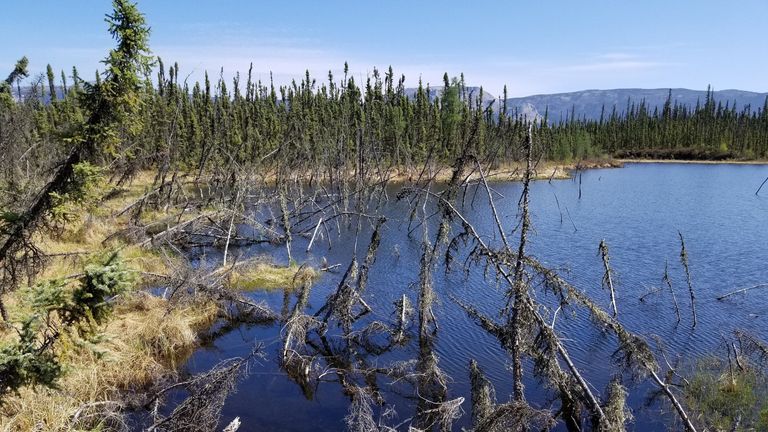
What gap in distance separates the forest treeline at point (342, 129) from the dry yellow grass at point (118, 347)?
40.0 feet

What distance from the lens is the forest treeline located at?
141ft

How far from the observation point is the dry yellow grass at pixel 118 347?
10.3 m

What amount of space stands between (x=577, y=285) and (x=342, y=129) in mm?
33246

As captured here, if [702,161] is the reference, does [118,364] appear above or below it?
above

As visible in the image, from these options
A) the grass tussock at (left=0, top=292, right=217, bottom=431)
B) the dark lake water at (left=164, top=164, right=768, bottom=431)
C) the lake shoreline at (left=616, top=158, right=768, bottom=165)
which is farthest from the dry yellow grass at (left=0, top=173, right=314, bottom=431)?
the lake shoreline at (left=616, top=158, right=768, bottom=165)

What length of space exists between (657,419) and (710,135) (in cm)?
12165

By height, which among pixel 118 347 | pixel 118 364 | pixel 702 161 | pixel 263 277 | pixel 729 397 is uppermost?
pixel 118 347

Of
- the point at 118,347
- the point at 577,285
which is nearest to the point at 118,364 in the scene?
the point at 118,347

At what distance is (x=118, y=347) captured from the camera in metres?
14.7

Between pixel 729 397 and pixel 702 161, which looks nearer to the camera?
pixel 729 397

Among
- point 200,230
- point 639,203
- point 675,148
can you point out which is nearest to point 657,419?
point 200,230

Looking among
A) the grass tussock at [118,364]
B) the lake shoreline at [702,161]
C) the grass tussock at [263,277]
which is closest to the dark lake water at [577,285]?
the grass tussock at [263,277]

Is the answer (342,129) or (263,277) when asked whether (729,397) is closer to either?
(263,277)

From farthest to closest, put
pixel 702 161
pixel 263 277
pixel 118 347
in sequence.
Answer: pixel 702 161, pixel 263 277, pixel 118 347
